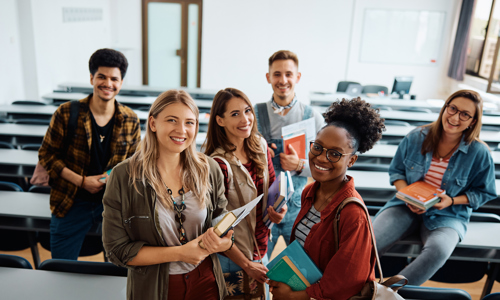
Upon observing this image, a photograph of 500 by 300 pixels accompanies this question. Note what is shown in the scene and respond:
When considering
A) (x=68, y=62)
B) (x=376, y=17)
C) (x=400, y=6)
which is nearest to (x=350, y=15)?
(x=376, y=17)

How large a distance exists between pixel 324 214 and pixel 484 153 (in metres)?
1.46

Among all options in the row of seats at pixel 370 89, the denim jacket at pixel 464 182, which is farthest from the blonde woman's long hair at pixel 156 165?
the row of seats at pixel 370 89

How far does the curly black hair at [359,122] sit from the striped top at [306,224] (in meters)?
0.29

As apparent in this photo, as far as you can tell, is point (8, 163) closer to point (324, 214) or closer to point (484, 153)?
point (324, 214)

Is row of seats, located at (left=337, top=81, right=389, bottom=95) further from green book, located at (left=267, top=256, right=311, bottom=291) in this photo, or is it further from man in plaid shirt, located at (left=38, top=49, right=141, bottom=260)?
green book, located at (left=267, top=256, right=311, bottom=291)

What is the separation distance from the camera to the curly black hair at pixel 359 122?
130 cm

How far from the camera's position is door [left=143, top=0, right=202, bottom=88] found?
9.02 metres

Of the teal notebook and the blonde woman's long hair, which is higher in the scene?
the blonde woman's long hair

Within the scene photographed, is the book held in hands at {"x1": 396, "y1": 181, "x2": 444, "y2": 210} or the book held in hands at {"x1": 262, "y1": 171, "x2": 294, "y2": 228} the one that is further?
the book held in hands at {"x1": 396, "y1": 181, "x2": 444, "y2": 210}

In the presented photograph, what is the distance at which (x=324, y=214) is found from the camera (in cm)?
127

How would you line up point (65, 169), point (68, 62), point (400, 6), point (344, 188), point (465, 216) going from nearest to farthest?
point (344, 188) < point (65, 169) < point (465, 216) < point (68, 62) < point (400, 6)

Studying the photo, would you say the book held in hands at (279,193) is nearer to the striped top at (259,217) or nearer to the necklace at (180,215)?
the striped top at (259,217)


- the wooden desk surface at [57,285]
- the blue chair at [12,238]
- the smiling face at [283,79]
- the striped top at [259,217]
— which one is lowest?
the blue chair at [12,238]

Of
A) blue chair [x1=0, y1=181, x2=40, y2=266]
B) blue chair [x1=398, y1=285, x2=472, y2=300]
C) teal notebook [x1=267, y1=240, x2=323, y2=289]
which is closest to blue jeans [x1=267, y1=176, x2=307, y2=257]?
blue chair [x1=398, y1=285, x2=472, y2=300]
